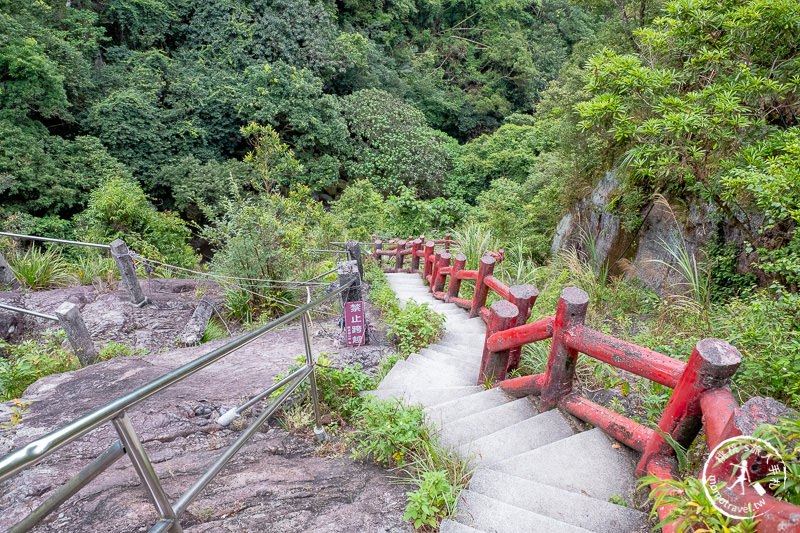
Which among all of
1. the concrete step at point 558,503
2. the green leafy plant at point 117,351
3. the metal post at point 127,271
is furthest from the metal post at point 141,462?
the metal post at point 127,271

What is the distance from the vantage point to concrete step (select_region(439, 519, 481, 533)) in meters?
1.62

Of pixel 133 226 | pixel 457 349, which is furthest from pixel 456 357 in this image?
pixel 133 226

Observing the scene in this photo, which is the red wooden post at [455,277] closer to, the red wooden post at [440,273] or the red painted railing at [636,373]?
the red wooden post at [440,273]

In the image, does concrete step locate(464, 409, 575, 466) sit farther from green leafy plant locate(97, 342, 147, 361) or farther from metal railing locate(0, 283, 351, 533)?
green leafy plant locate(97, 342, 147, 361)

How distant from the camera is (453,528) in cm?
164

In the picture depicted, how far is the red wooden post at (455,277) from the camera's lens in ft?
17.9

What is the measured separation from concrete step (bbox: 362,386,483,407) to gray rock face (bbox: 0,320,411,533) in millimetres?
677

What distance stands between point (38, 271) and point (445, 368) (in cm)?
665

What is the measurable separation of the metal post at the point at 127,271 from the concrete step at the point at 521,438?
5190 millimetres

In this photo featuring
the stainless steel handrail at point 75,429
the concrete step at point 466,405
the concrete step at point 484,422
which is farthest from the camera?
the concrete step at point 466,405

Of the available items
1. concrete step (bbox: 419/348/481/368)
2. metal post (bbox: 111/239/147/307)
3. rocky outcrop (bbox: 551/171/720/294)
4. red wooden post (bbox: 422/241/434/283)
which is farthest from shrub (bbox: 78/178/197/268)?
rocky outcrop (bbox: 551/171/720/294)

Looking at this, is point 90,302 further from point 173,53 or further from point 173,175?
point 173,53

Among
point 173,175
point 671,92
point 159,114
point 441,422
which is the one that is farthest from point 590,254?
point 159,114

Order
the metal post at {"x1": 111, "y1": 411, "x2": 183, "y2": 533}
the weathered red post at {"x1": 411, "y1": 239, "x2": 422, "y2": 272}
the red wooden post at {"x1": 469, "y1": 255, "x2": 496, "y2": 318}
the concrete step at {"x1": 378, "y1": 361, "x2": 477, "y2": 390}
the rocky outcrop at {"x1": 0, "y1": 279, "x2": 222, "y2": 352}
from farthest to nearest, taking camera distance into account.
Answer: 1. the weathered red post at {"x1": 411, "y1": 239, "x2": 422, "y2": 272}
2. the rocky outcrop at {"x1": 0, "y1": 279, "x2": 222, "y2": 352}
3. the red wooden post at {"x1": 469, "y1": 255, "x2": 496, "y2": 318}
4. the concrete step at {"x1": 378, "y1": 361, "x2": 477, "y2": 390}
5. the metal post at {"x1": 111, "y1": 411, "x2": 183, "y2": 533}
